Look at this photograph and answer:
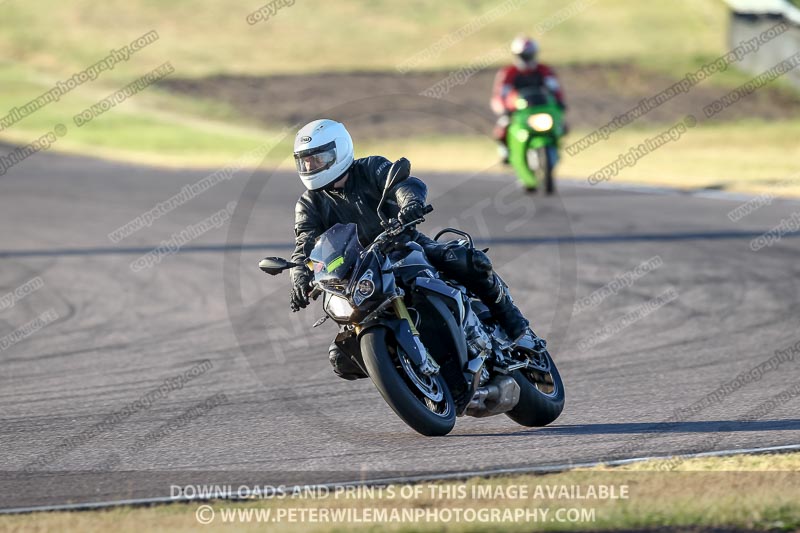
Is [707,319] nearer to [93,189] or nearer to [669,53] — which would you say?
[93,189]

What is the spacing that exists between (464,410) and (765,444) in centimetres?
158

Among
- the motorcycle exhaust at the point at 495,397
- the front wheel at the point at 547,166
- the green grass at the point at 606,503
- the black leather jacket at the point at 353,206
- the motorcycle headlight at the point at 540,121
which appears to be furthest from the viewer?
the front wheel at the point at 547,166

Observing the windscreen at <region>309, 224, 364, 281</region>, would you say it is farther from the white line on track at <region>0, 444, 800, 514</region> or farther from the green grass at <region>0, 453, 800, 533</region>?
the green grass at <region>0, 453, 800, 533</region>

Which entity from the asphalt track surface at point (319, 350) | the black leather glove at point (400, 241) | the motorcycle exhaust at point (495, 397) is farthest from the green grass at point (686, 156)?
the black leather glove at point (400, 241)

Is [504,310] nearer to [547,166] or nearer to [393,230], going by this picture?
[393,230]

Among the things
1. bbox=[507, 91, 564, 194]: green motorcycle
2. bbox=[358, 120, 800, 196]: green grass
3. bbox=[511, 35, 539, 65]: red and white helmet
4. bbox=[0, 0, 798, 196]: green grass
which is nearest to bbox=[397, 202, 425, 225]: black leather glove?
bbox=[507, 91, 564, 194]: green motorcycle

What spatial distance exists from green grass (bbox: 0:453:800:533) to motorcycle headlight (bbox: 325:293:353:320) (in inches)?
40.2

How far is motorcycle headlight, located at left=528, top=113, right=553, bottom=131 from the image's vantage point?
17.1 metres

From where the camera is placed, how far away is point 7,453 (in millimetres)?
6910

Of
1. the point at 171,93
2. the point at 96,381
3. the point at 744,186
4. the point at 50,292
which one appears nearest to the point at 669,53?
the point at 171,93

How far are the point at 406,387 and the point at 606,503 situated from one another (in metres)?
1.32

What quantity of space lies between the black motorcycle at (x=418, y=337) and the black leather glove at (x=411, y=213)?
0.04 m

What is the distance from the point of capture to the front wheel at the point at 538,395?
6.93 m

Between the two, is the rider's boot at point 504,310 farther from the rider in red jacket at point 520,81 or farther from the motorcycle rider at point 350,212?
the rider in red jacket at point 520,81
